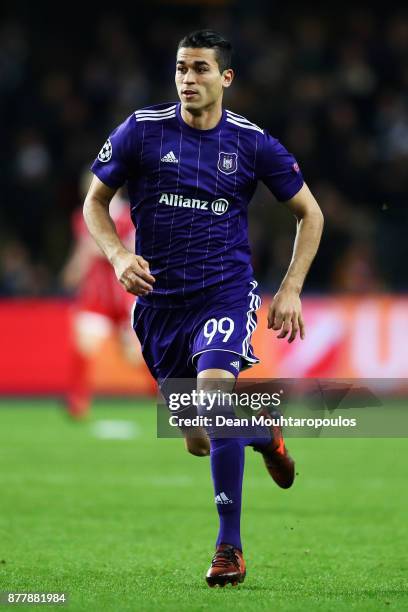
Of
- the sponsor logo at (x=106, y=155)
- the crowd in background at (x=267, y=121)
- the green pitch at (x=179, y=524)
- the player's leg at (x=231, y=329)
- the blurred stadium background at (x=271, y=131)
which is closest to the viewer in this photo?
the green pitch at (x=179, y=524)

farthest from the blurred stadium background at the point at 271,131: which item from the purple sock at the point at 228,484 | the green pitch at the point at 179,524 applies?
the purple sock at the point at 228,484

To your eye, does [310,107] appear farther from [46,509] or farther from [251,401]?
[251,401]

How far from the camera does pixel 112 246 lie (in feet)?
19.2

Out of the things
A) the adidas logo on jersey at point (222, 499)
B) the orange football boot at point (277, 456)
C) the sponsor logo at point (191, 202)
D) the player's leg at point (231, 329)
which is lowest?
the adidas logo on jersey at point (222, 499)

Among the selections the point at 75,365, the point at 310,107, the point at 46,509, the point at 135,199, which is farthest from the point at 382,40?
the point at 135,199

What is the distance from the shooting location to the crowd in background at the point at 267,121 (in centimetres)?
1612

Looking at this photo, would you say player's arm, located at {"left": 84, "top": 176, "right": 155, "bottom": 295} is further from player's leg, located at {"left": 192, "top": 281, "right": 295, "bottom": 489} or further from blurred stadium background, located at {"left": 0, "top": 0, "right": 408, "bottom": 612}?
blurred stadium background, located at {"left": 0, "top": 0, "right": 408, "bottom": 612}

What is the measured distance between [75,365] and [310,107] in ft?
18.0

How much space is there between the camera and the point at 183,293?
6.01 metres

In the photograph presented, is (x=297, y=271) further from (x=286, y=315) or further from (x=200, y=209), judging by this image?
(x=200, y=209)

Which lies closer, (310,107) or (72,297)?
(72,297)

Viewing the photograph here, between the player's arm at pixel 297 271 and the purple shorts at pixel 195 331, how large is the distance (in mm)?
141

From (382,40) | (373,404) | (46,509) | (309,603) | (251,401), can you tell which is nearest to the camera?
(309,603)

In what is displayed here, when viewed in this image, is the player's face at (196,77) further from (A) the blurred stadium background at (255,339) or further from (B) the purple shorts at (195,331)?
(A) the blurred stadium background at (255,339)
